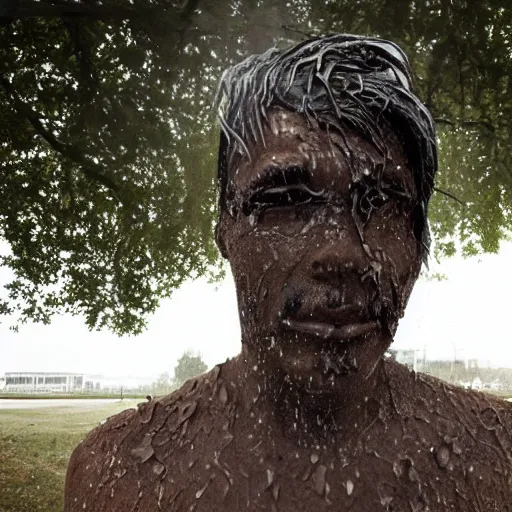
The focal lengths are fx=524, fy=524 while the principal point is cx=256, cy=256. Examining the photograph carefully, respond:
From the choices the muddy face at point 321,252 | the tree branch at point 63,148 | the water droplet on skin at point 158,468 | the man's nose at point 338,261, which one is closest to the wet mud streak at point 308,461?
the water droplet on skin at point 158,468

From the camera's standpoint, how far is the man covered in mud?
0.75 metres

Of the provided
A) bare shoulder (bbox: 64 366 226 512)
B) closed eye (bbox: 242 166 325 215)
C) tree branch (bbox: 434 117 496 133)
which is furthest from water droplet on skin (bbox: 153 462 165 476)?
tree branch (bbox: 434 117 496 133)

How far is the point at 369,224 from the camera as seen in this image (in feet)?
2.56

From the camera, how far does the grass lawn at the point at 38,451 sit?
2.50 meters

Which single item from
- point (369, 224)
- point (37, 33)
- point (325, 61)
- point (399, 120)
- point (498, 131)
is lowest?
point (369, 224)

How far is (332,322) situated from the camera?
722 millimetres

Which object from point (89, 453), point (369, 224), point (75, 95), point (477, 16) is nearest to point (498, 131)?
point (477, 16)

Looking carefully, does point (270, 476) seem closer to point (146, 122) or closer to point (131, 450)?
point (131, 450)

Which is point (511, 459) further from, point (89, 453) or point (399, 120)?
point (89, 453)

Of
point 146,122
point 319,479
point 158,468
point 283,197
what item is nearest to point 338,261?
point 283,197

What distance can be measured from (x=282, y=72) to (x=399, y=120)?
0.70 ft

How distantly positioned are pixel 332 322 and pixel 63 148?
8.85ft

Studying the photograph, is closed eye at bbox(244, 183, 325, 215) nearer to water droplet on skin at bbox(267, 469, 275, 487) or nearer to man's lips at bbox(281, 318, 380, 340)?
man's lips at bbox(281, 318, 380, 340)

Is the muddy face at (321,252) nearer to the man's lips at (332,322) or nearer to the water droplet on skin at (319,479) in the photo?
the man's lips at (332,322)
